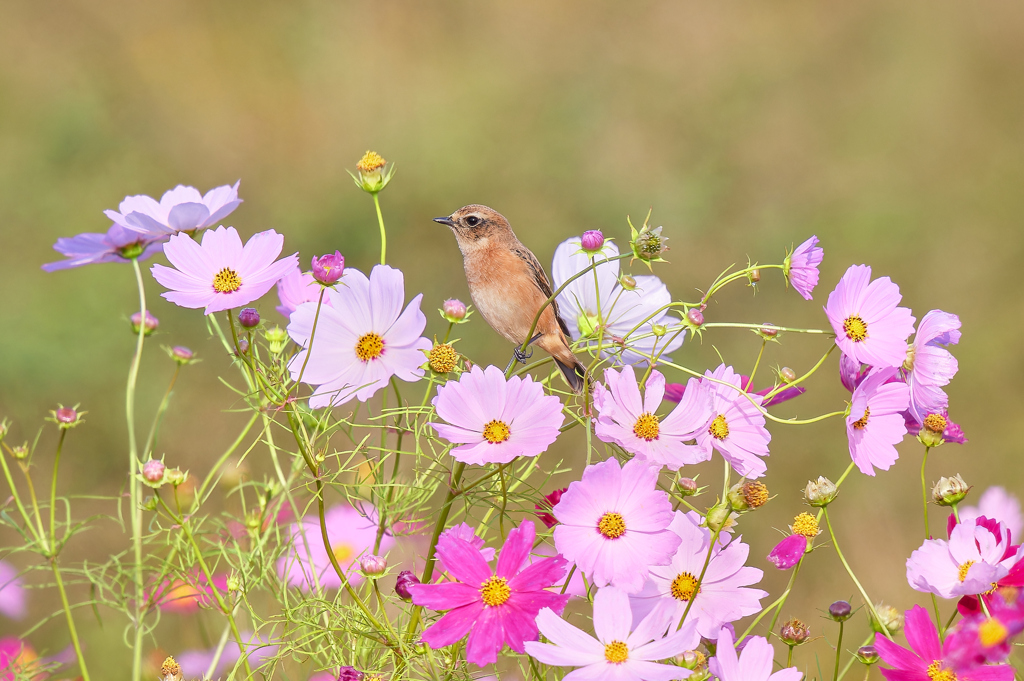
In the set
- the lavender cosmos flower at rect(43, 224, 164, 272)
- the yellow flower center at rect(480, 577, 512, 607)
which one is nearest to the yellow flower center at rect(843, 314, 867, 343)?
the yellow flower center at rect(480, 577, 512, 607)

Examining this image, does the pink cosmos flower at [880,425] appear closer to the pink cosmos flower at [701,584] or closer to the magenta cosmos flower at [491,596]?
the pink cosmos flower at [701,584]

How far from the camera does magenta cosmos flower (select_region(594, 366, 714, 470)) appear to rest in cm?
48

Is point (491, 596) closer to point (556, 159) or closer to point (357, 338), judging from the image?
point (357, 338)

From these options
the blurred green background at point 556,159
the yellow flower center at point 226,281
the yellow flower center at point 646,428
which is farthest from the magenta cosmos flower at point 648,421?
the blurred green background at point 556,159

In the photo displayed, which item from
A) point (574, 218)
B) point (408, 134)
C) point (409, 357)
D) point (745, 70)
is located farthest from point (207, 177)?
point (409, 357)

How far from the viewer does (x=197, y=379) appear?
2.15m

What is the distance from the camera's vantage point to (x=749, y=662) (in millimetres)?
480

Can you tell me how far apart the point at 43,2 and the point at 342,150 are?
1166 mm

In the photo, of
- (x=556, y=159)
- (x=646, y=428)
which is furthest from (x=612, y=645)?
(x=556, y=159)

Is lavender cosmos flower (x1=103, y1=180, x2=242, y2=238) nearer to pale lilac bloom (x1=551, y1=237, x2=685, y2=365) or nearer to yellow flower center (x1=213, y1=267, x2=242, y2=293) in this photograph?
yellow flower center (x1=213, y1=267, x2=242, y2=293)

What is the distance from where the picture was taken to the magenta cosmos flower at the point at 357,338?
1.79 feet

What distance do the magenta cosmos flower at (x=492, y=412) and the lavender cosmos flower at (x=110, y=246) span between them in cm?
33

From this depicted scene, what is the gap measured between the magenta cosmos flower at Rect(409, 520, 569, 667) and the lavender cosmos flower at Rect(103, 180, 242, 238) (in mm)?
271

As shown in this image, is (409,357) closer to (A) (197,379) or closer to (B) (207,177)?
(A) (197,379)
